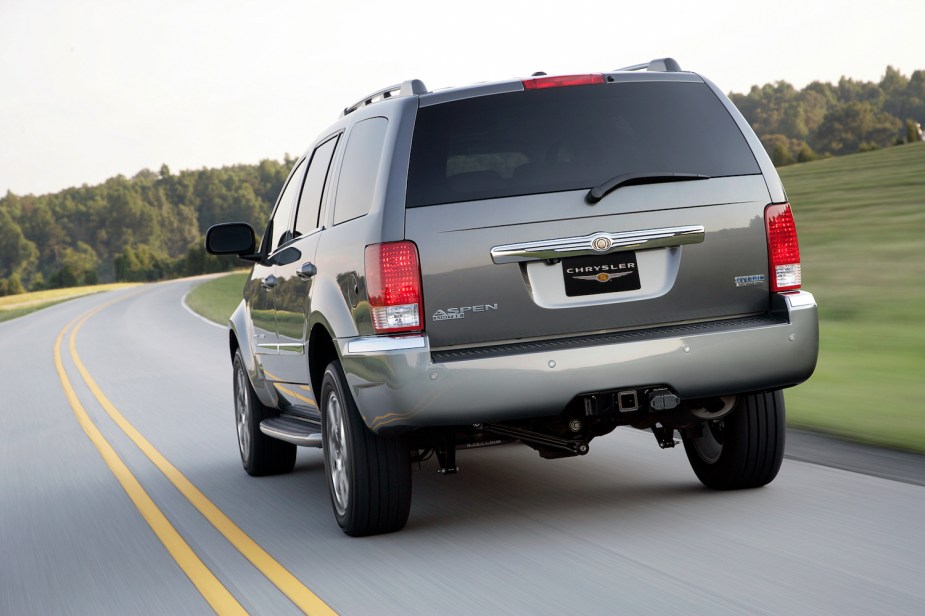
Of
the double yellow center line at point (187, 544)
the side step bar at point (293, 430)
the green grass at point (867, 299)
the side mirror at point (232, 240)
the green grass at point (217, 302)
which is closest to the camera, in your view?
the double yellow center line at point (187, 544)

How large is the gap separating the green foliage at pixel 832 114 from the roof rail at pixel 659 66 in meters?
64.6

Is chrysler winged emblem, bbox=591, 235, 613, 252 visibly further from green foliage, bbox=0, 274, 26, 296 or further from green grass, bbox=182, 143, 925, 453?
green foliage, bbox=0, 274, 26, 296

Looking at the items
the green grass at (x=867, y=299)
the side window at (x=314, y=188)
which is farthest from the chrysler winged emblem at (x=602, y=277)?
the green grass at (x=867, y=299)

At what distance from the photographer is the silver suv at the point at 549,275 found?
17.6 ft

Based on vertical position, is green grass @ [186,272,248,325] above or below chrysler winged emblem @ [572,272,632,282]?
below

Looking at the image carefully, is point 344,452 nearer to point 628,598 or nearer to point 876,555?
point 628,598

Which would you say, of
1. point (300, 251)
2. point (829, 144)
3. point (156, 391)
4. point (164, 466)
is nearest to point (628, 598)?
point (300, 251)

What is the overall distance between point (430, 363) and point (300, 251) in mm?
1904

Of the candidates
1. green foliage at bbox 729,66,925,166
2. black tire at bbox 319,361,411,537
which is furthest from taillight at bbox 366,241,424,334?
green foliage at bbox 729,66,925,166

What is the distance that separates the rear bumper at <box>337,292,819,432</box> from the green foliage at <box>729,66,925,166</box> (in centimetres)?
6526

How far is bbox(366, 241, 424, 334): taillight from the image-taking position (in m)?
5.36

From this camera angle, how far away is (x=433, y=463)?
27.4 feet

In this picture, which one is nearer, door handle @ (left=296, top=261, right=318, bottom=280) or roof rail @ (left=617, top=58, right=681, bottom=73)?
roof rail @ (left=617, top=58, right=681, bottom=73)

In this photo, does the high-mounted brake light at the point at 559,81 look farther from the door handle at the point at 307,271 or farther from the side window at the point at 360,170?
the door handle at the point at 307,271
